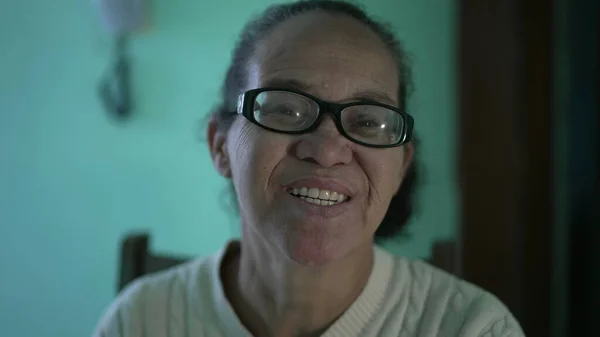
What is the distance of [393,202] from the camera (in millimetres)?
855

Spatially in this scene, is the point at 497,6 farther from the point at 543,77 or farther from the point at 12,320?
the point at 12,320

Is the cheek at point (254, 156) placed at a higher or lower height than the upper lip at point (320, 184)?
higher

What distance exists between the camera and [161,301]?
0.83 meters

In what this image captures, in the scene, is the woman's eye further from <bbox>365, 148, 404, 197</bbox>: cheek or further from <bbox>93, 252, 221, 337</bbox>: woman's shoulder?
<bbox>93, 252, 221, 337</bbox>: woman's shoulder

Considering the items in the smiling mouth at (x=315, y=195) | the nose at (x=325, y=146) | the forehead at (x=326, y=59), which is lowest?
the smiling mouth at (x=315, y=195)

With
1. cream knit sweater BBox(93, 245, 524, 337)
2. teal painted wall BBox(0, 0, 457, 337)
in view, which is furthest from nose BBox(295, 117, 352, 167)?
teal painted wall BBox(0, 0, 457, 337)

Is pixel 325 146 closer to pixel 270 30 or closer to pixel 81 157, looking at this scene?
pixel 270 30

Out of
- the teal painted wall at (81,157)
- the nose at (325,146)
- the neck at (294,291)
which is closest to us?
the nose at (325,146)

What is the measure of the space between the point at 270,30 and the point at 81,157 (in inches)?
36.9

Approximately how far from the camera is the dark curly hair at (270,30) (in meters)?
0.70

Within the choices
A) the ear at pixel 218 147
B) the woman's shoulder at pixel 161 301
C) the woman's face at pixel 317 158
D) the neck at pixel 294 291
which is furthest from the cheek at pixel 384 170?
the woman's shoulder at pixel 161 301

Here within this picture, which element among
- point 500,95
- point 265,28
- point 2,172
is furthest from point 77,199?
point 500,95

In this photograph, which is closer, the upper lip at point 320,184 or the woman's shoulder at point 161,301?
the upper lip at point 320,184

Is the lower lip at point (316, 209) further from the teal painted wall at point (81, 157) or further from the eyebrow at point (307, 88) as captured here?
the teal painted wall at point (81, 157)
